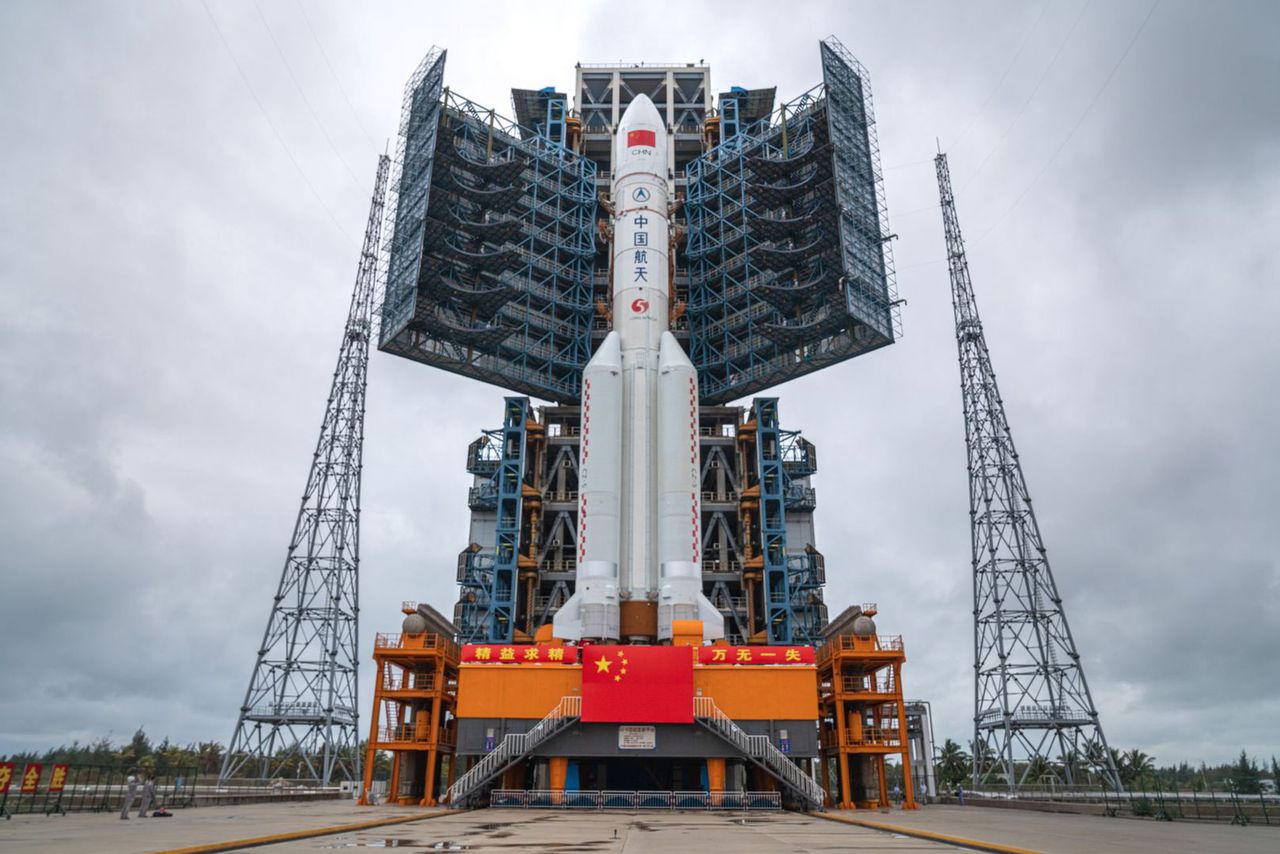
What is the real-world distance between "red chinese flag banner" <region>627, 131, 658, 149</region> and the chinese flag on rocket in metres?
35.7

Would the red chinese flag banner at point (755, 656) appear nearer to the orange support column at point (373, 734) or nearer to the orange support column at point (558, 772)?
the orange support column at point (558, 772)

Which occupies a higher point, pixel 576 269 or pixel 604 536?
pixel 576 269

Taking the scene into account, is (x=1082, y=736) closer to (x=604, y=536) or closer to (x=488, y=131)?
(x=604, y=536)

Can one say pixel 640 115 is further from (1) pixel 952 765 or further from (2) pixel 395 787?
(1) pixel 952 765

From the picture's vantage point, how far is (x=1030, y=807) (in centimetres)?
3941

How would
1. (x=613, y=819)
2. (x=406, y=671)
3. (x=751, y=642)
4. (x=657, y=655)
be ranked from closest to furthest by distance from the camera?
1. (x=613, y=819)
2. (x=657, y=655)
3. (x=406, y=671)
4. (x=751, y=642)

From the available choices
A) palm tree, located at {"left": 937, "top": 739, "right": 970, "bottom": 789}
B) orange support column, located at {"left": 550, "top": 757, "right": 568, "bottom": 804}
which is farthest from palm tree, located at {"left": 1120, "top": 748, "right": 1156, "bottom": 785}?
orange support column, located at {"left": 550, "top": 757, "right": 568, "bottom": 804}

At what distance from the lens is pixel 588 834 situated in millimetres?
20797

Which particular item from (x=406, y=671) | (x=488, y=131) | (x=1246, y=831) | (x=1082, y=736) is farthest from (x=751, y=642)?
(x=488, y=131)

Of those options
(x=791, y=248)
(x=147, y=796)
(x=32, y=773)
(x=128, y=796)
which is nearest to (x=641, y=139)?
(x=791, y=248)

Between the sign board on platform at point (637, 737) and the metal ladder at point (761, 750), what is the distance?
79.3 inches

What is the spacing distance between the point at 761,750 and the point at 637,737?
5234 mm

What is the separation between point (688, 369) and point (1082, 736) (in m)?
31.0

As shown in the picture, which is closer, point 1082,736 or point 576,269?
point 1082,736
